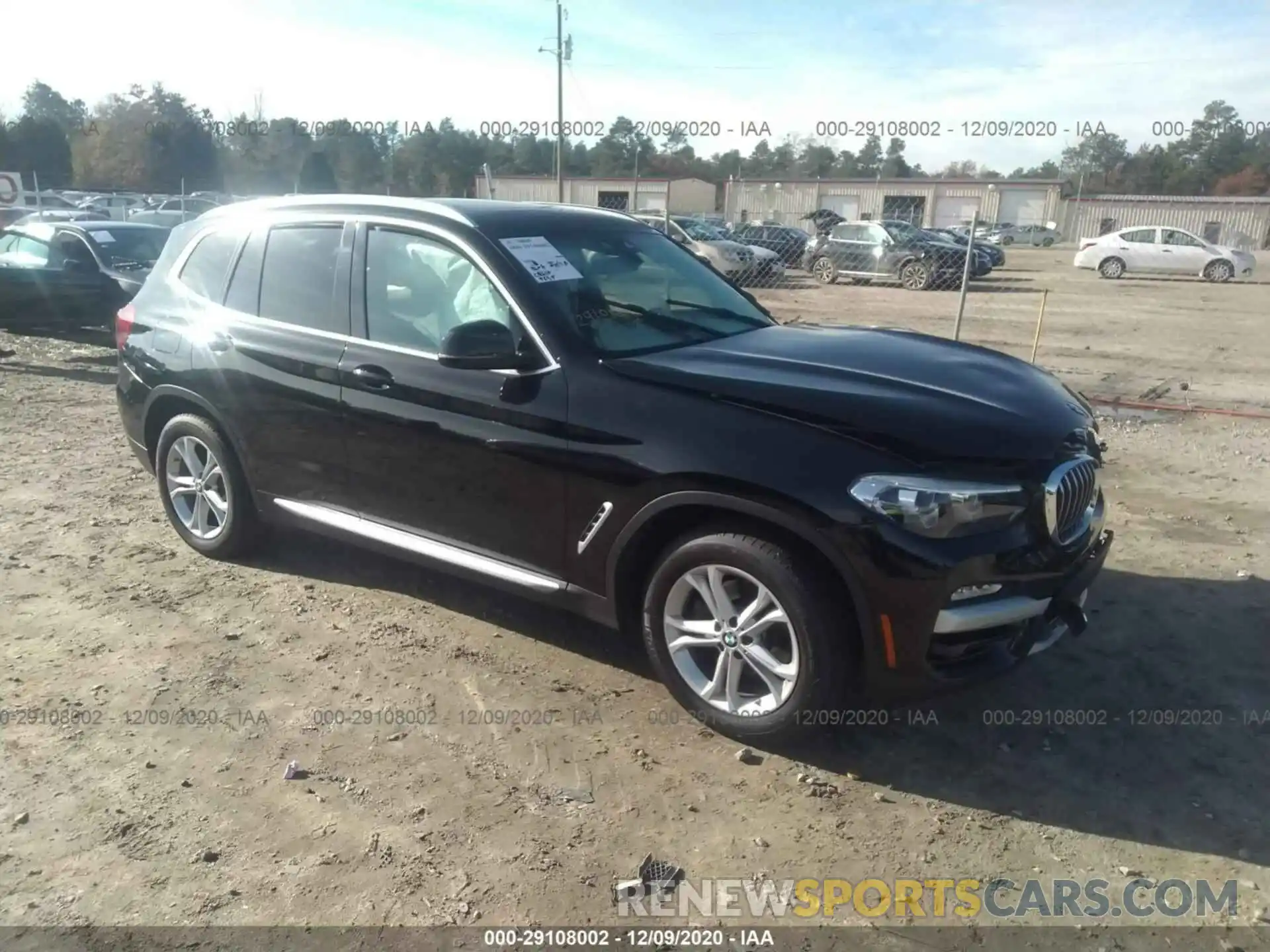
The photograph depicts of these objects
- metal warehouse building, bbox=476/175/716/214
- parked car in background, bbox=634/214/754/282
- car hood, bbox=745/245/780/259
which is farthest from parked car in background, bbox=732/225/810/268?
metal warehouse building, bbox=476/175/716/214

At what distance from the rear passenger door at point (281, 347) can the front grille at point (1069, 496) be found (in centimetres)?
292

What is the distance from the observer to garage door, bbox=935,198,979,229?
5343cm

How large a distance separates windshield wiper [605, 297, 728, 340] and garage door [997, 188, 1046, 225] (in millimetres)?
54269

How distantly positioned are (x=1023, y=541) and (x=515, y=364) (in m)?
1.92

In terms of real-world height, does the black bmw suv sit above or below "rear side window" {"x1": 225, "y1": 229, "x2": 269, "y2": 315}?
below

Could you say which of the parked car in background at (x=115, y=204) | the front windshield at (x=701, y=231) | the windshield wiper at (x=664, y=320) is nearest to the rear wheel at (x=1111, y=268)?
the front windshield at (x=701, y=231)

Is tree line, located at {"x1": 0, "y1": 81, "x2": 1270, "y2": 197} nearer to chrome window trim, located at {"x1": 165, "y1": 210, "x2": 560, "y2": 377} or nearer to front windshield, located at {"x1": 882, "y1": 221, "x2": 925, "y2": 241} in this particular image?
front windshield, located at {"x1": 882, "y1": 221, "x2": 925, "y2": 241}

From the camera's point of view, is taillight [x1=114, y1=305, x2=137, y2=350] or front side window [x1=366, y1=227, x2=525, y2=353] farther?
taillight [x1=114, y1=305, x2=137, y2=350]

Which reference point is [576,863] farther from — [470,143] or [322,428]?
[470,143]

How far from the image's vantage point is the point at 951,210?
55.6 meters

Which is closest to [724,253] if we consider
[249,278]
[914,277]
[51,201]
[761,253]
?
[761,253]

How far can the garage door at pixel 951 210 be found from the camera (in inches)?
2104

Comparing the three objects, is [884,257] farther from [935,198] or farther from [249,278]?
[935,198]

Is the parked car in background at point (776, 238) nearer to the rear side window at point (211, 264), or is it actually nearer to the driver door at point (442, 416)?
the rear side window at point (211, 264)
